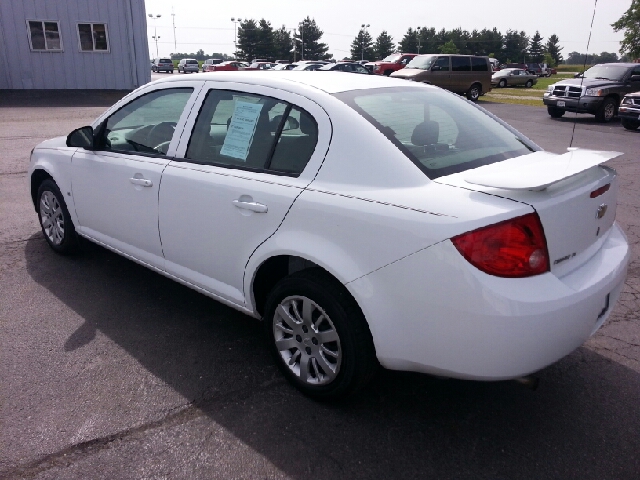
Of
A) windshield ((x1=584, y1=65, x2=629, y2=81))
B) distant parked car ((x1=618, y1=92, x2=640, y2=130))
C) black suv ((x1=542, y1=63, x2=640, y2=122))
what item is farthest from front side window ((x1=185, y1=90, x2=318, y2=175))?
windshield ((x1=584, y1=65, x2=629, y2=81))

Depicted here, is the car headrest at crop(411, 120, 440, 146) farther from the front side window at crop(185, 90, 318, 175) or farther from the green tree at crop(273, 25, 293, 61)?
the green tree at crop(273, 25, 293, 61)

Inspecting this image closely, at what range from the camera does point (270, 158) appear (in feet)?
9.57

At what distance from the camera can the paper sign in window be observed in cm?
306

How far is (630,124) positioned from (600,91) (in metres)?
2.14

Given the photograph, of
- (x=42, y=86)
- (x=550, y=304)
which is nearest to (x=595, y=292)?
(x=550, y=304)

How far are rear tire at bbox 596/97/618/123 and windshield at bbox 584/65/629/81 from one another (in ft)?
2.95

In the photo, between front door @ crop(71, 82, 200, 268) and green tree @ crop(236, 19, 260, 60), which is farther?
green tree @ crop(236, 19, 260, 60)

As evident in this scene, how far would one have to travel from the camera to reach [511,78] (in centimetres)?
3969

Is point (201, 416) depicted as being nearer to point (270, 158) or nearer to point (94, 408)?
point (94, 408)

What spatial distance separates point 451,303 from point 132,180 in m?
2.41

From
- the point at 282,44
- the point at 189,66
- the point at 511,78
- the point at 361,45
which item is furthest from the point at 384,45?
the point at 511,78

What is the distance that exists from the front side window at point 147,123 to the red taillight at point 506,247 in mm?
2192

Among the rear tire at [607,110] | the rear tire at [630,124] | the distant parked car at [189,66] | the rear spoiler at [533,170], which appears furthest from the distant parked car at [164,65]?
the rear spoiler at [533,170]

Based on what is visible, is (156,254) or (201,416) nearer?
(201,416)
